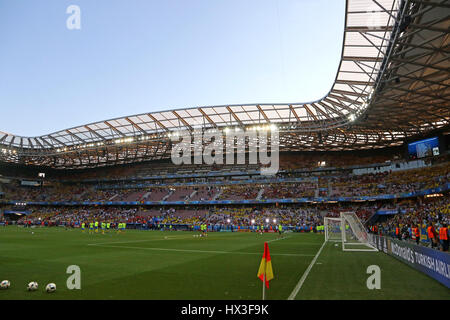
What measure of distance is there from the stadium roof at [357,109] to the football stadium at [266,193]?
0.17 metres

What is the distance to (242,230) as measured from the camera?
49.8 metres

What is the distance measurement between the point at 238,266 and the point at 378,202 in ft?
147

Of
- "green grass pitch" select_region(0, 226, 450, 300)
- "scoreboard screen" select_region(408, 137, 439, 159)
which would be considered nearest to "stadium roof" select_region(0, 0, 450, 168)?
"scoreboard screen" select_region(408, 137, 439, 159)

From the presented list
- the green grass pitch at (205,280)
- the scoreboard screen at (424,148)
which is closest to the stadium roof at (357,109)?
the scoreboard screen at (424,148)

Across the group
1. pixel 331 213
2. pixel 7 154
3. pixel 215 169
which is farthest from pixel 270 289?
pixel 7 154

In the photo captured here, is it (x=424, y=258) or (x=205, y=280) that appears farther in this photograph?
(x=424, y=258)

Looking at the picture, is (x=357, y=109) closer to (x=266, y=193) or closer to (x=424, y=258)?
(x=424, y=258)

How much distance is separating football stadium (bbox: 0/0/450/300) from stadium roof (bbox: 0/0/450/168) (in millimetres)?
173

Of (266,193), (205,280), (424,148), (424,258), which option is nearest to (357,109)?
(424,258)

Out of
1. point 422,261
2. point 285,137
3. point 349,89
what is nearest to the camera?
point 422,261

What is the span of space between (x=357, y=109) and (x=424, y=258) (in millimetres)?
23176

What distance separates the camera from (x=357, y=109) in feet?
102

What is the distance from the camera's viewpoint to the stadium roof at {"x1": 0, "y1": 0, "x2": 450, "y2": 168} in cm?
1789
